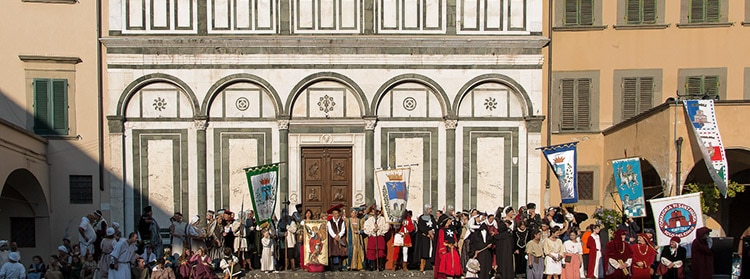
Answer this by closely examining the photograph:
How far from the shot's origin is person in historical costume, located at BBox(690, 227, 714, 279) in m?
20.2

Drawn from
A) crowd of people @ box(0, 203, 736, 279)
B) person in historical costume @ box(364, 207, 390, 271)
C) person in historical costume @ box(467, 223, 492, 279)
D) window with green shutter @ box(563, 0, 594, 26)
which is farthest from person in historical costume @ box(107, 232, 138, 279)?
window with green shutter @ box(563, 0, 594, 26)

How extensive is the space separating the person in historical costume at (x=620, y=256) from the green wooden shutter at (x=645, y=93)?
24.4 feet

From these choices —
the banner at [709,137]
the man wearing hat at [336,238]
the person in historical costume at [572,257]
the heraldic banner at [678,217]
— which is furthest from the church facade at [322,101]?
the heraldic banner at [678,217]

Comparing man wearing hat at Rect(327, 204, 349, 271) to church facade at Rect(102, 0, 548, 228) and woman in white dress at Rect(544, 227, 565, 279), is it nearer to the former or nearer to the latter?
church facade at Rect(102, 0, 548, 228)

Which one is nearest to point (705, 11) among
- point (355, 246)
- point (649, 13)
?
point (649, 13)

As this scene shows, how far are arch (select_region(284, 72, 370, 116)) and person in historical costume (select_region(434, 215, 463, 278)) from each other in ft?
19.0

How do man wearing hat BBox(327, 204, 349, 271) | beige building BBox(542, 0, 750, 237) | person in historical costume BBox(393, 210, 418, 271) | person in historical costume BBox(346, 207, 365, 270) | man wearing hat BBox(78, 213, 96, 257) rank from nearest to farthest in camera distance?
1. man wearing hat BBox(78, 213, 96, 257)
2. man wearing hat BBox(327, 204, 349, 271)
3. person in historical costume BBox(393, 210, 418, 271)
4. person in historical costume BBox(346, 207, 365, 270)
5. beige building BBox(542, 0, 750, 237)

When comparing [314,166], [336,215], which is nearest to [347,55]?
[314,166]

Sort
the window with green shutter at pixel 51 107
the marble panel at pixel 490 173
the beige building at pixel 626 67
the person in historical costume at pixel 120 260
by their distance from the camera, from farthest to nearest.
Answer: the marble panel at pixel 490 173 → the beige building at pixel 626 67 → the window with green shutter at pixel 51 107 → the person in historical costume at pixel 120 260

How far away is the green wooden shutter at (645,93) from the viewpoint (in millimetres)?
28156

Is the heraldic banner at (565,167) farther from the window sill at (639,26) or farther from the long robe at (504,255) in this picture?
the window sill at (639,26)

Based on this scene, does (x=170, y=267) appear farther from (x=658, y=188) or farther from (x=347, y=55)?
(x=658, y=188)

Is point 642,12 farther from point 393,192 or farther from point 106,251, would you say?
point 106,251

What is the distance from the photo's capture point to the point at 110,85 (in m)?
27.9
